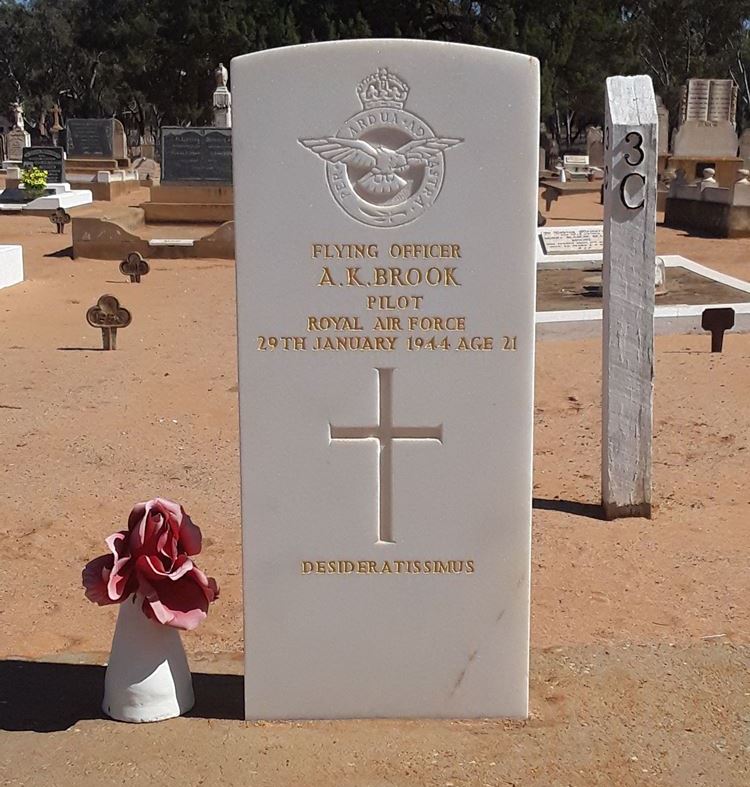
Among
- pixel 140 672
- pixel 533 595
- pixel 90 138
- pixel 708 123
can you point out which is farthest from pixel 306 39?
pixel 140 672

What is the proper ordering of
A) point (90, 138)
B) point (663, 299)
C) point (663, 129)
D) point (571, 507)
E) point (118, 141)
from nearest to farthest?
point (571, 507) < point (663, 299) < point (663, 129) < point (90, 138) < point (118, 141)

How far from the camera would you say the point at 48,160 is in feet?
91.7

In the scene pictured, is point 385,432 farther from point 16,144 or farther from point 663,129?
point 16,144

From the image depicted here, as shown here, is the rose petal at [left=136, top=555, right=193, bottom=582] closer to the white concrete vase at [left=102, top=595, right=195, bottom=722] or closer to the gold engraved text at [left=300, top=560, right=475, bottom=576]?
the white concrete vase at [left=102, top=595, right=195, bottom=722]

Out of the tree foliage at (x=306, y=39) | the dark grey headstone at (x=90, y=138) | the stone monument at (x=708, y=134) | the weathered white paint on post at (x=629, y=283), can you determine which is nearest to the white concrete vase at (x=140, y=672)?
the weathered white paint on post at (x=629, y=283)

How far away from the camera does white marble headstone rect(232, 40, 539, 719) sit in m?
2.90

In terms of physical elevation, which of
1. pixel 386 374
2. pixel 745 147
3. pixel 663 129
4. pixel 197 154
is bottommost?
pixel 386 374

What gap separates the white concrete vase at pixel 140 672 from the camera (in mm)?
3184

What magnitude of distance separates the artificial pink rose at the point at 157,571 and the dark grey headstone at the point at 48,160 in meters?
26.4

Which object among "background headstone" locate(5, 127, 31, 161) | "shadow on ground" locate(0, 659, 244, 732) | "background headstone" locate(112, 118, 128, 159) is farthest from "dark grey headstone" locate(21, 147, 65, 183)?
"shadow on ground" locate(0, 659, 244, 732)

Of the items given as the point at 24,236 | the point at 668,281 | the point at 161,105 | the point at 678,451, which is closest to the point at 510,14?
the point at 161,105

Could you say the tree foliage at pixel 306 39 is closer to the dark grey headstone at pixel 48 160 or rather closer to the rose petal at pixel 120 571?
the dark grey headstone at pixel 48 160

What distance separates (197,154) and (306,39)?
82.0 ft

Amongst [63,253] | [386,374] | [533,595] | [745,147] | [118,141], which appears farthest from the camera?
[118,141]
